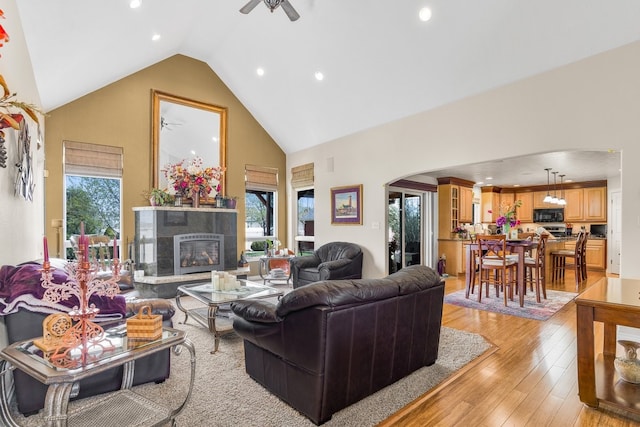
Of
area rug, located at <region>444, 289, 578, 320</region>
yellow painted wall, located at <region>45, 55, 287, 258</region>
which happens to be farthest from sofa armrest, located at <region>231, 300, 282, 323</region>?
yellow painted wall, located at <region>45, 55, 287, 258</region>

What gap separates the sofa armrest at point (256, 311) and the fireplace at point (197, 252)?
11.6ft

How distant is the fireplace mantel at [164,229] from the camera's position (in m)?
5.52

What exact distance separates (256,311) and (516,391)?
1956 millimetres

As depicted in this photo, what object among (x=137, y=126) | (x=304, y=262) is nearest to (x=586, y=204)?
→ (x=304, y=262)

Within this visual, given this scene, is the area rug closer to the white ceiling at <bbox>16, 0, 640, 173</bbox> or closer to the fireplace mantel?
the white ceiling at <bbox>16, 0, 640, 173</bbox>

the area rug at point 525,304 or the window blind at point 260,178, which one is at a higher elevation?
the window blind at point 260,178

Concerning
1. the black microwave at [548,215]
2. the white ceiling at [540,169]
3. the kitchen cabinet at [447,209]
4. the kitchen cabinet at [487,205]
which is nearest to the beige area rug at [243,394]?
the white ceiling at [540,169]

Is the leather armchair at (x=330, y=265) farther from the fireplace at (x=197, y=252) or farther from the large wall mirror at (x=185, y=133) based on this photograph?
the large wall mirror at (x=185, y=133)

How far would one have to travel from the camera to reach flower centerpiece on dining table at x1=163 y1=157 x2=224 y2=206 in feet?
19.3

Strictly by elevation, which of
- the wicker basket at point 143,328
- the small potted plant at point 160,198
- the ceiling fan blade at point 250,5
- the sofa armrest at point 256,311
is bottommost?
the sofa armrest at point 256,311

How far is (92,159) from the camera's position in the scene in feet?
18.3

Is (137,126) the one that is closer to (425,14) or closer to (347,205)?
(347,205)

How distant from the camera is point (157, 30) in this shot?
15.6 feet

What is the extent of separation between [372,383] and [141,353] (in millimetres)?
1470
